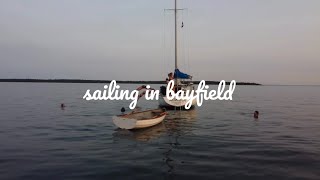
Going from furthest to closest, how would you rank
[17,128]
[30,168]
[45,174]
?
[17,128] < [30,168] < [45,174]

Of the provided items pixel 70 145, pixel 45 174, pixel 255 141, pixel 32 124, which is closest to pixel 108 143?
pixel 70 145

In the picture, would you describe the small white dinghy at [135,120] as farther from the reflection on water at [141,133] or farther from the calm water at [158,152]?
the calm water at [158,152]

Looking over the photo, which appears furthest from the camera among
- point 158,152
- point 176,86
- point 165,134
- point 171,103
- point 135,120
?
point 176,86

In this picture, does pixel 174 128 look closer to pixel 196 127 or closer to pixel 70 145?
pixel 196 127

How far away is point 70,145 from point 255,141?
1251cm

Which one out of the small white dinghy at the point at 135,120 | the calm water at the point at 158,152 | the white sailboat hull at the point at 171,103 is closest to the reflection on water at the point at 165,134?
the calm water at the point at 158,152

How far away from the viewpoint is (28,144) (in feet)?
71.4

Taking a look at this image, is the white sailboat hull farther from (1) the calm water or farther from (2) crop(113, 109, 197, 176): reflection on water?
(1) the calm water

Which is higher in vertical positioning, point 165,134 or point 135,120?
point 135,120

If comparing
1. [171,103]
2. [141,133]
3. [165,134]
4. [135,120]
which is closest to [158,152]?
[135,120]

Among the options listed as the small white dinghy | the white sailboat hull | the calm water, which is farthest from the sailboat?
the calm water

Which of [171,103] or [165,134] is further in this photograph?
[171,103]

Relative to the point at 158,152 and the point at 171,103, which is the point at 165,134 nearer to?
the point at 158,152

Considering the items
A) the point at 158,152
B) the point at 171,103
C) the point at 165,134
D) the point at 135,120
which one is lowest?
the point at 158,152
